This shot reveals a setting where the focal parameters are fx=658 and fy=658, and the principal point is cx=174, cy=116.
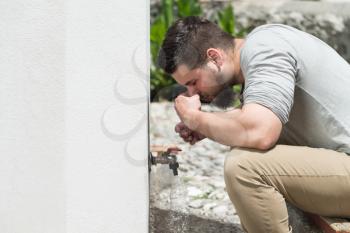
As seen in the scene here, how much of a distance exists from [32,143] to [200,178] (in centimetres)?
219

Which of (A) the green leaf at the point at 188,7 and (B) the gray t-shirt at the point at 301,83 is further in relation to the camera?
(A) the green leaf at the point at 188,7

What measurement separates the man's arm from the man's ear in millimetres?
306

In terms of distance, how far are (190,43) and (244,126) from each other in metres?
0.54

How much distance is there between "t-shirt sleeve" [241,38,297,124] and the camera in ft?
8.26

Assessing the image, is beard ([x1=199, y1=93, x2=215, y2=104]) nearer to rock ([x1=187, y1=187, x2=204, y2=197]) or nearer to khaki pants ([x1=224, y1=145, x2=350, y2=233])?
khaki pants ([x1=224, y1=145, x2=350, y2=233])

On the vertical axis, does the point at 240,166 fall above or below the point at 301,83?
below

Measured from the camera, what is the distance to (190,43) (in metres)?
2.89

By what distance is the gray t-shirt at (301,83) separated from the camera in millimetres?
2545

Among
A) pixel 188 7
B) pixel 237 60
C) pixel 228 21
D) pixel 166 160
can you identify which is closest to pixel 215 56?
pixel 237 60

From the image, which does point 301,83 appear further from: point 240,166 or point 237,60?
point 240,166

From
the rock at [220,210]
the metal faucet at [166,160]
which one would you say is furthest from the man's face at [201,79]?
the rock at [220,210]

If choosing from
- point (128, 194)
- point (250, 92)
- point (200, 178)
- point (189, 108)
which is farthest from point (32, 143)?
point (200, 178)

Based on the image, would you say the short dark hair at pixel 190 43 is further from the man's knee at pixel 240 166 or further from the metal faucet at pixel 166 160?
the man's knee at pixel 240 166

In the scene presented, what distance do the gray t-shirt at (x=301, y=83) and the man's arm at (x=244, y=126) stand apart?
0.04 meters
